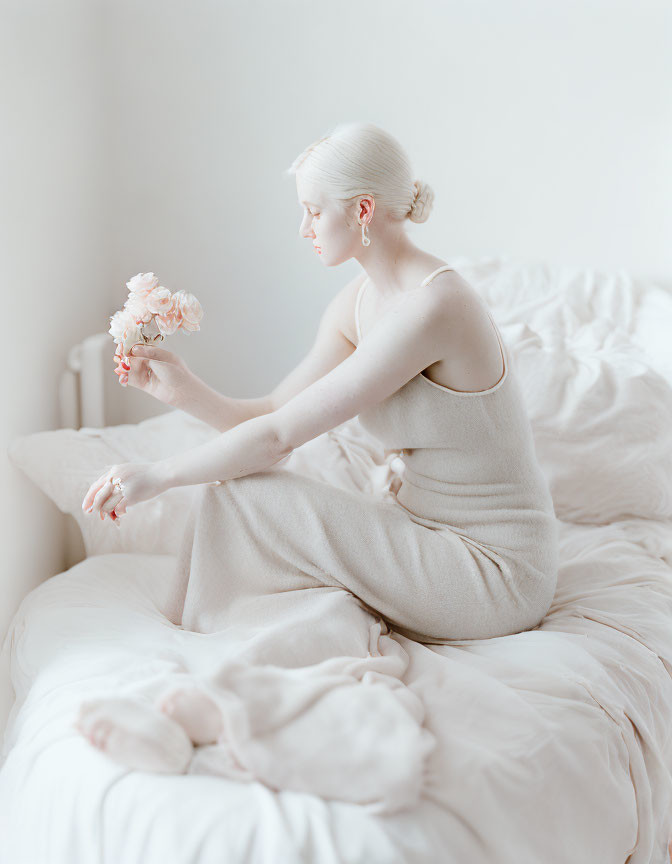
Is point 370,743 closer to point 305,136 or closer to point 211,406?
point 211,406

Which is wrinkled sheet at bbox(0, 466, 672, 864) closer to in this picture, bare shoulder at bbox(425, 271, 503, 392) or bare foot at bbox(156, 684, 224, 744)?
bare foot at bbox(156, 684, 224, 744)

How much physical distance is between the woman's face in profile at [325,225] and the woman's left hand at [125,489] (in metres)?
0.46

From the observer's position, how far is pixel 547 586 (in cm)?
150

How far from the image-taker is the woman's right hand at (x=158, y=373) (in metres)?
1.57

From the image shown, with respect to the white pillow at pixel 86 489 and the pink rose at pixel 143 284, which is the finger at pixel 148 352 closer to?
the pink rose at pixel 143 284

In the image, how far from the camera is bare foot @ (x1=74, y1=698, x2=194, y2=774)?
1.06m

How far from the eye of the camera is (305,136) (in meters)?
2.56

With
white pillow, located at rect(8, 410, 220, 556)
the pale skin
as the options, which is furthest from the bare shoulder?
white pillow, located at rect(8, 410, 220, 556)

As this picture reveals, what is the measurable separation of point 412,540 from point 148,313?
0.58 metres

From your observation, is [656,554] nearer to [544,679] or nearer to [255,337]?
[544,679]

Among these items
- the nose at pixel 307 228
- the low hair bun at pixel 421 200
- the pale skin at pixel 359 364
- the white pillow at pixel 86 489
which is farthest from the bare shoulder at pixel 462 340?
the white pillow at pixel 86 489

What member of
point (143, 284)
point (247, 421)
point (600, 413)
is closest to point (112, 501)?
point (247, 421)

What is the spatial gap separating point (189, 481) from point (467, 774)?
634mm

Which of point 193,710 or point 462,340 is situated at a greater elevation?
point 462,340
